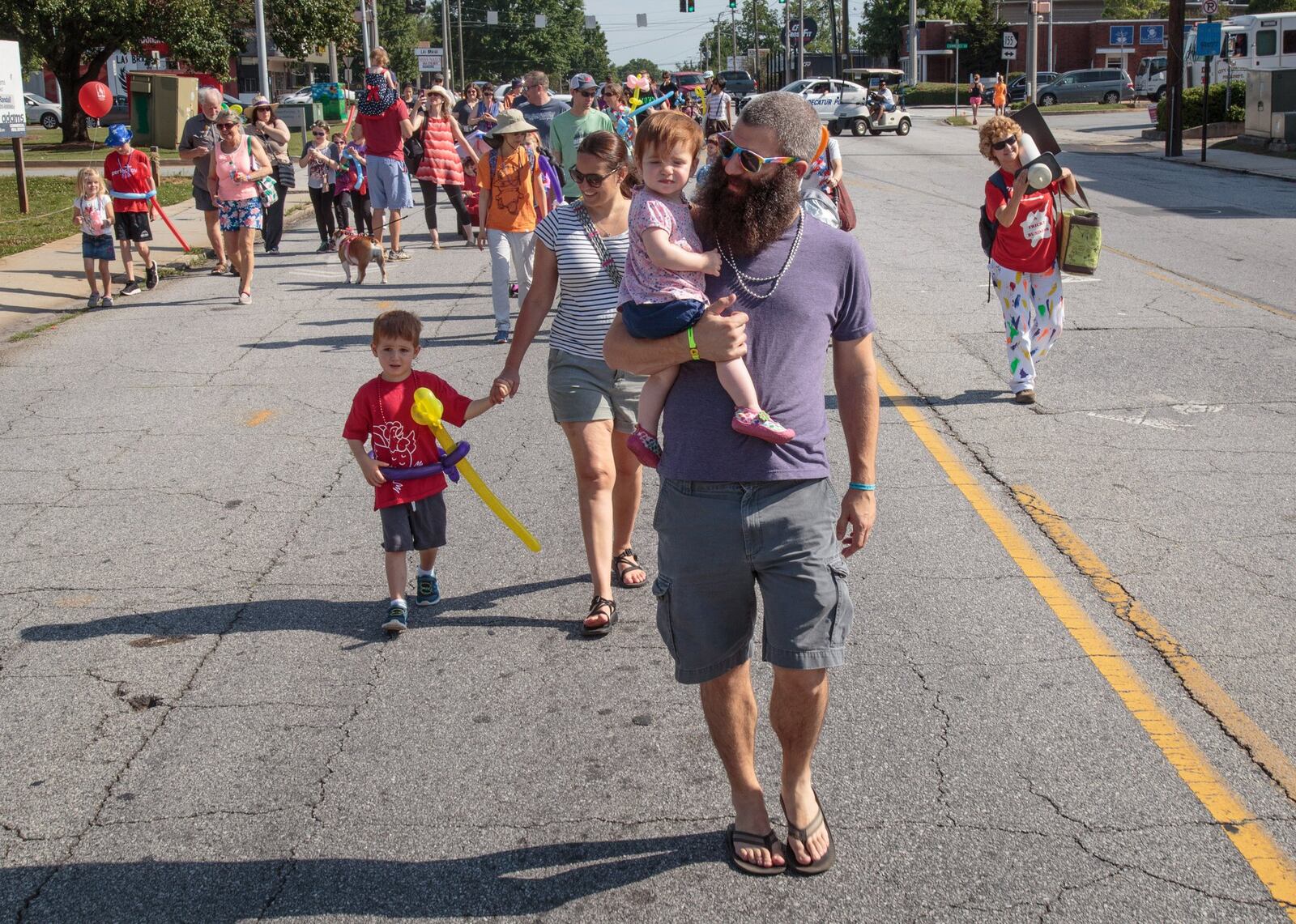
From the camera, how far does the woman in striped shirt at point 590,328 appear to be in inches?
208

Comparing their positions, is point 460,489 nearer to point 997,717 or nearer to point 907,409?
point 907,409

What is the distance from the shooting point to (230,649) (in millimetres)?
5219

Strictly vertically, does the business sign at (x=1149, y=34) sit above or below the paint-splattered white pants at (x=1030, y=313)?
above

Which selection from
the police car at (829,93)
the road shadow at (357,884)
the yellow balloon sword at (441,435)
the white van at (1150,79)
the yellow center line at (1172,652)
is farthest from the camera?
the white van at (1150,79)

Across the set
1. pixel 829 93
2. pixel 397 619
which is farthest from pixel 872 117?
pixel 397 619

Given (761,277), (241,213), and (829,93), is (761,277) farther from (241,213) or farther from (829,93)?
(829,93)

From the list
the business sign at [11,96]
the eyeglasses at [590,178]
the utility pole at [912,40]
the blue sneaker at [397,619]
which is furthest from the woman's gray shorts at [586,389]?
the utility pole at [912,40]

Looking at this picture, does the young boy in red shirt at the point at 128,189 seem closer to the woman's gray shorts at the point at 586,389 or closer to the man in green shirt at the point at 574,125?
the man in green shirt at the point at 574,125

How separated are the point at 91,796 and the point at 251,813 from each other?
53 centimetres

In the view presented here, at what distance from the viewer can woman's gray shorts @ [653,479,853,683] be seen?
3377mm

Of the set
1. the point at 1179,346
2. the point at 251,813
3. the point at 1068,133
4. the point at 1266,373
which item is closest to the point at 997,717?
the point at 251,813

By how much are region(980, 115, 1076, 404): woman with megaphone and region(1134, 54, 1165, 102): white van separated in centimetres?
5699

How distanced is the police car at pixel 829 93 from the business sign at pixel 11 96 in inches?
1075

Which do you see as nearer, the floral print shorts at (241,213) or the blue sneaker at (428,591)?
the blue sneaker at (428,591)
